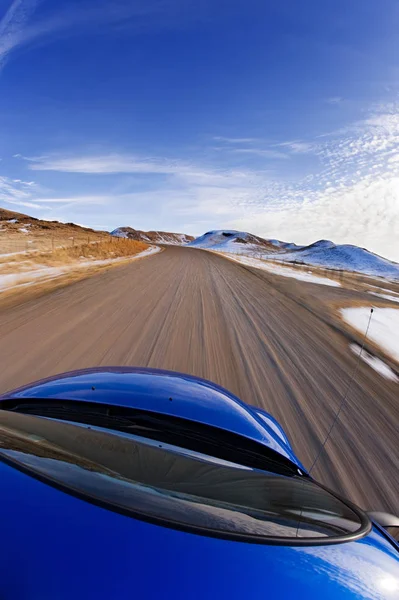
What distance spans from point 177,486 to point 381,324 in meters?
8.48

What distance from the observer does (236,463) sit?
1.76 metres

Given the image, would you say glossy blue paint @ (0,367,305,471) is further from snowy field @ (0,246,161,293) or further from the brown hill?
the brown hill

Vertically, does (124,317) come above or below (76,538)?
below

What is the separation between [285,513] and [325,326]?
6935 mm

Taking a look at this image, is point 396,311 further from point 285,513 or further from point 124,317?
point 285,513

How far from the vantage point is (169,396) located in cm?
243

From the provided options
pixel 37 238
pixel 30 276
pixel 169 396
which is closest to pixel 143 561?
pixel 169 396

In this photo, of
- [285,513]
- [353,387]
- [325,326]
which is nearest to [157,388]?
[285,513]

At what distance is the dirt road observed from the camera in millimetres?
3061

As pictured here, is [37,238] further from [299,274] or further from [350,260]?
[350,260]

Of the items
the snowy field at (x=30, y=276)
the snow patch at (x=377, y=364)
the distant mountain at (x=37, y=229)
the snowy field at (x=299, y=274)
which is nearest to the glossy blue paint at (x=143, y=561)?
the snow patch at (x=377, y=364)

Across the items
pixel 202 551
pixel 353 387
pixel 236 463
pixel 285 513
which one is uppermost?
pixel 202 551

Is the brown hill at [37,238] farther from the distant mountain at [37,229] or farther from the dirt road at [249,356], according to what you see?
the dirt road at [249,356]

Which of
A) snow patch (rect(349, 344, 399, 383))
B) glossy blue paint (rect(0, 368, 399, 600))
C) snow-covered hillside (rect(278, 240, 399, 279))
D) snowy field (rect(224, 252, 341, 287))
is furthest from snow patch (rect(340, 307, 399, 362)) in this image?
snow-covered hillside (rect(278, 240, 399, 279))
